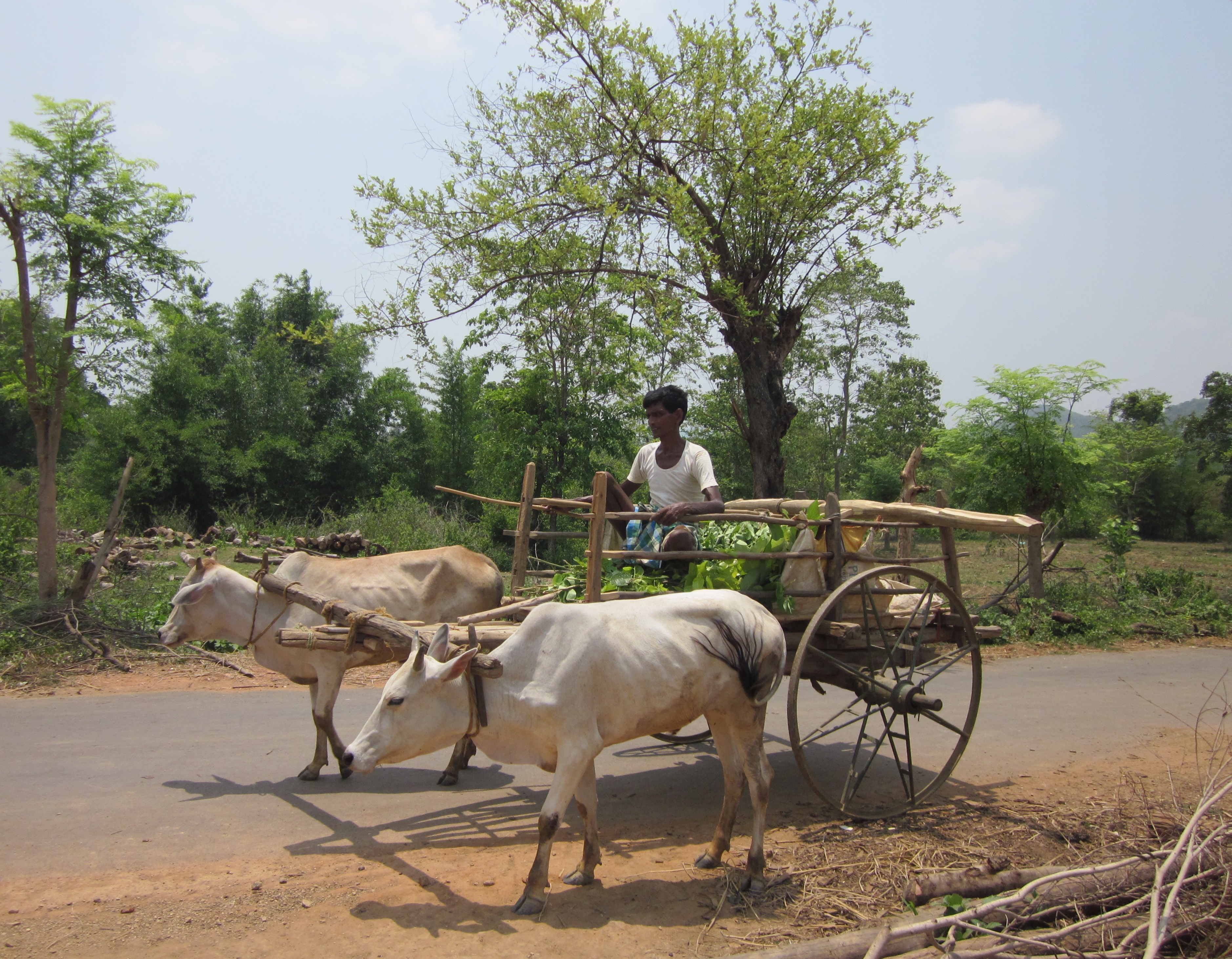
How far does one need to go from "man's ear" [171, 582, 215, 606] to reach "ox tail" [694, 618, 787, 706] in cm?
399

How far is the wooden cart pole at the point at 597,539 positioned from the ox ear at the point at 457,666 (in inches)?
41.3

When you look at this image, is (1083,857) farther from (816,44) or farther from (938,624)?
(816,44)

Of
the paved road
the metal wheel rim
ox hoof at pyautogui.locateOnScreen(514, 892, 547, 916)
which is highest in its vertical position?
the metal wheel rim

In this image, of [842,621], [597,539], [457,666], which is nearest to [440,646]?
[457,666]

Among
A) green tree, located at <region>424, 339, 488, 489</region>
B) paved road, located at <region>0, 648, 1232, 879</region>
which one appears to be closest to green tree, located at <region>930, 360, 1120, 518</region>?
paved road, located at <region>0, 648, 1232, 879</region>

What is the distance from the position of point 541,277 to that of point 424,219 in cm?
192

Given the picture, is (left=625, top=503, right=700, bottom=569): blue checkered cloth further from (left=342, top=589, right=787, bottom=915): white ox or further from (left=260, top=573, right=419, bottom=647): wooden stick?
(left=260, top=573, right=419, bottom=647): wooden stick

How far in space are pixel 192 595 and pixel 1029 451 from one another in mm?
12988

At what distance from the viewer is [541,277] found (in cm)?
1320

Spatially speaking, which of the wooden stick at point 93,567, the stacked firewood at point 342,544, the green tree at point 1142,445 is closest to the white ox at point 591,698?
the wooden stick at point 93,567

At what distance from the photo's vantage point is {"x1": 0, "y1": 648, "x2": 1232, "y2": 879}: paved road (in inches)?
200

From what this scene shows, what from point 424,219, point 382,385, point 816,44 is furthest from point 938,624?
point 382,385

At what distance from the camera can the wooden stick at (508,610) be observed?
5312 millimetres

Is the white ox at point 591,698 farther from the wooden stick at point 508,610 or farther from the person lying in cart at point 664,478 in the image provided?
the person lying in cart at point 664,478
